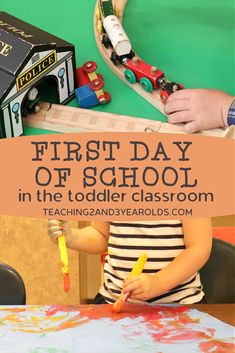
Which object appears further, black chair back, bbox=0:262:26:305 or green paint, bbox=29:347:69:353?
black chair back, bbox=0:262:26:305

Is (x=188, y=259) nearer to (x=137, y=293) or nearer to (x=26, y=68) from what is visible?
(x=137, y=293)

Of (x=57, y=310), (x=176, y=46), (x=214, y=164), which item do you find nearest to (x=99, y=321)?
(x=57, y=310)

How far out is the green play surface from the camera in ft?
1.58

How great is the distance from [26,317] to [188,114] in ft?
0.66

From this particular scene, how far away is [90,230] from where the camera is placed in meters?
0.48

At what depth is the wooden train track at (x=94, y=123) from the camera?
0.43 m

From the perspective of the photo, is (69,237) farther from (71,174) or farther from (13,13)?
(13,13)

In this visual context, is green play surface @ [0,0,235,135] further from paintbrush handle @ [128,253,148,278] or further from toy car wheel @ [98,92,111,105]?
paintbrush handle @ [128,253,148,278]

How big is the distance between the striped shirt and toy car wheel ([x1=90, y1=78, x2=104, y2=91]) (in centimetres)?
11

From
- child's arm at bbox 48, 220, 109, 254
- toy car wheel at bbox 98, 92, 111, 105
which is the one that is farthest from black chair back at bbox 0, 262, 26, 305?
toy car wheel at bbox 98, 92, 111, 105

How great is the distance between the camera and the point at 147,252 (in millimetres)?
454

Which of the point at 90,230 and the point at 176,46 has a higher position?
the point at 176,46

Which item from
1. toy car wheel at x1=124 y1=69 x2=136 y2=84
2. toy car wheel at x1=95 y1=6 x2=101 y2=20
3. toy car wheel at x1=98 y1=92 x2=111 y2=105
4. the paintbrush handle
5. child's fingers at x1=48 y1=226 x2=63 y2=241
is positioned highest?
toy car wheel at x1=95 y1=6 x2=101 y2=20

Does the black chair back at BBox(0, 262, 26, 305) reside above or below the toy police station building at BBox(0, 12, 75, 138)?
below
